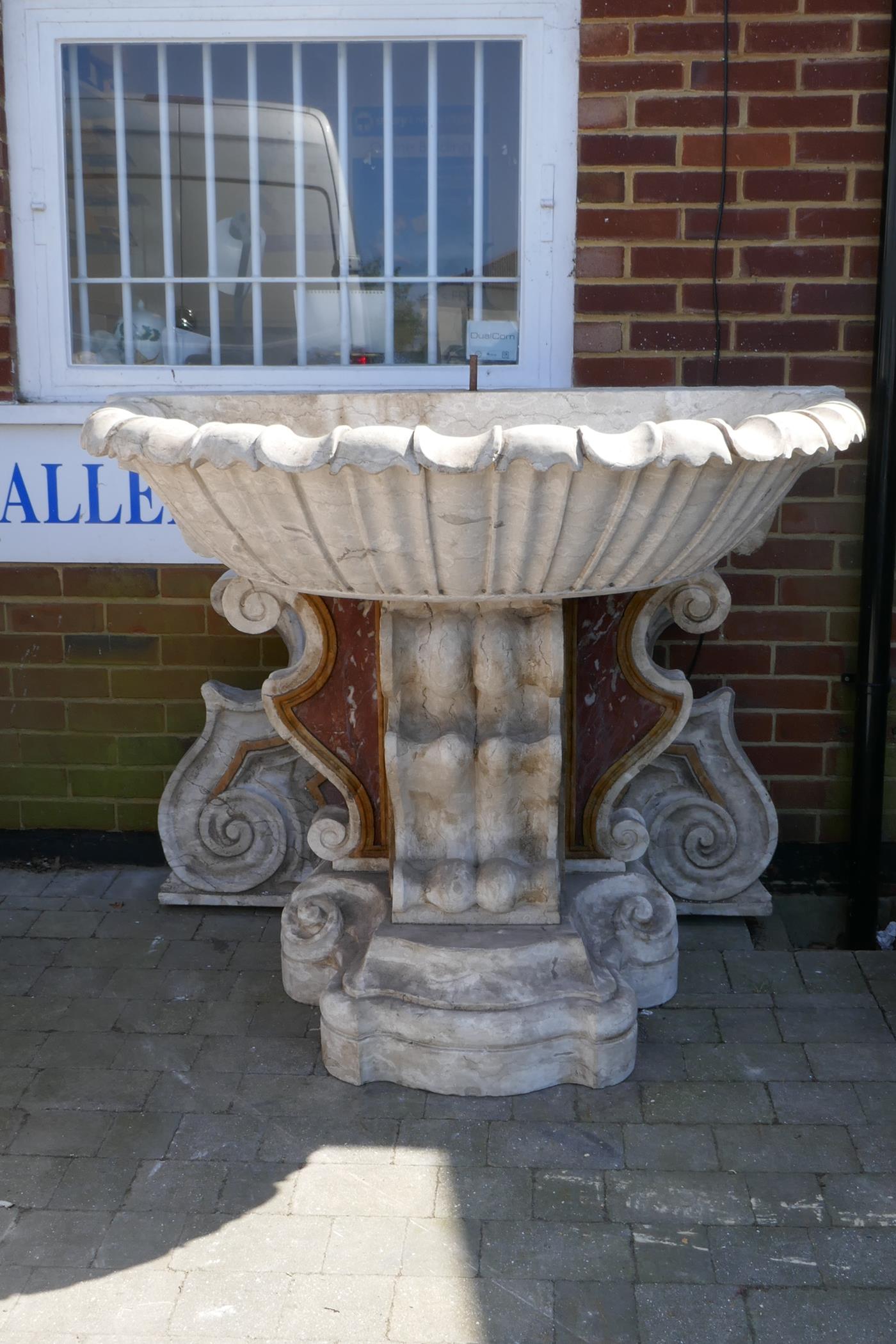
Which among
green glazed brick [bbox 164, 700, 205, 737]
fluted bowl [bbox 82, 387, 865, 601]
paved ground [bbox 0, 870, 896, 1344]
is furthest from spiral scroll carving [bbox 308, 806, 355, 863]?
green glazed brick [bbox 164, 700, 205, 737]

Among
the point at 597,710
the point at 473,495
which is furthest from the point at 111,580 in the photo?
the point at 473,495

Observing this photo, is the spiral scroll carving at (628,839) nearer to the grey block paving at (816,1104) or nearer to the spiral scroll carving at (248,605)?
the grey block paving at (816,1104)

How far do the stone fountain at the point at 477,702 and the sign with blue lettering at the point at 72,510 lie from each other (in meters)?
0.56

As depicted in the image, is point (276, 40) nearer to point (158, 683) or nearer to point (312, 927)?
point (158, 683)

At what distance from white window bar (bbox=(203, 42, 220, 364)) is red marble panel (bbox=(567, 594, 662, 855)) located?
1459mm

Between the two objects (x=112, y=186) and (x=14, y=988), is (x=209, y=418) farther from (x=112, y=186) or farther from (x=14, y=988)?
(x=14, y=988)

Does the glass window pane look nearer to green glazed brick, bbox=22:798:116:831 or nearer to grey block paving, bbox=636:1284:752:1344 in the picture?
green glazed brick, bbox=22:798:116:831

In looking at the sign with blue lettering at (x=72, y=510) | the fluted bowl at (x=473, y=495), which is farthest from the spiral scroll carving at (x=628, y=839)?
the sign with blue lettering at (x=72, y=510)

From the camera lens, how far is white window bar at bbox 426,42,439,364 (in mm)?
3789

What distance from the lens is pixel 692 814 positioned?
369 centimetres

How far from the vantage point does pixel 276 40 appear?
3.77 metres

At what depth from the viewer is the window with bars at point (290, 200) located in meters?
3.81

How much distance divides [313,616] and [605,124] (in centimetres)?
161

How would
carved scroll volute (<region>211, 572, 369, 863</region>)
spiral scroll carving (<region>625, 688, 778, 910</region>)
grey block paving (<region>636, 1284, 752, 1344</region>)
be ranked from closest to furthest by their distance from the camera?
grey block paving (<region>636, 1284, 752, 1344</region>) < carved scroll volute (<region>211, 572, 369, 863</region>) < spiral scroll carving (<region>625, 688, 778, 910</region>)
